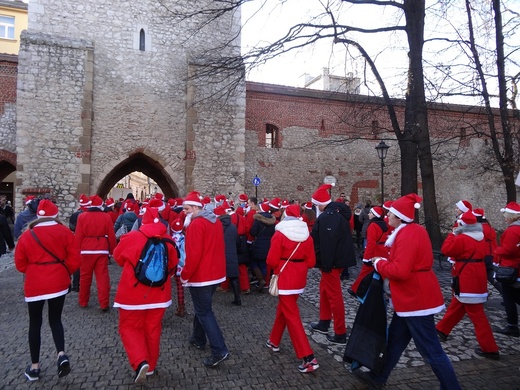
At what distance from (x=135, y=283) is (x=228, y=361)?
4.96ft

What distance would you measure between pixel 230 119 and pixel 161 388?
14.2 metres

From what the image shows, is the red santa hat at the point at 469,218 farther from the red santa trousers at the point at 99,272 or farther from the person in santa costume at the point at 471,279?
the red santa trousers at the point at 99,272

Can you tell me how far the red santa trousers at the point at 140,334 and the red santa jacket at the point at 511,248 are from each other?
4.44 meters

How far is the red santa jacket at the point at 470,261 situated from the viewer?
16.1 feet

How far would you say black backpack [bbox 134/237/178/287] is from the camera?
157 inches

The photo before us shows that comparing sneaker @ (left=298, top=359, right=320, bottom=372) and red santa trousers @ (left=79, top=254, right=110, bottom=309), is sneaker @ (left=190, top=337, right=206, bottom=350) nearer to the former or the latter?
sneaker @ (left=298, top=359, right=320, bottom=372)

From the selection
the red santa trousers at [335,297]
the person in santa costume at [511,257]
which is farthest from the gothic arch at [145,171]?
the person in santa costume at [511,257]

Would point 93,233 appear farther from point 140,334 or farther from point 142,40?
point 142,40

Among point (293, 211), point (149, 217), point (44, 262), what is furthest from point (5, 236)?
point (293, 211)

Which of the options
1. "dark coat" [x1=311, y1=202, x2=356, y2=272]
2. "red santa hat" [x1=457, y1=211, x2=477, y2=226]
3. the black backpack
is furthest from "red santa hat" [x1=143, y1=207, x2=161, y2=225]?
"red santa hat" [x1=457, y1=211, x2=477, y2=226]

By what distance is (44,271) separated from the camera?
13.9ft

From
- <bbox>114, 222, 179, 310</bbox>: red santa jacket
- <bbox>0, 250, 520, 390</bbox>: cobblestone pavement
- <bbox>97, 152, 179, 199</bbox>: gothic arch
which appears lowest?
<bbox>0, 250, 520, 390</bbox>: cobblestone pavement

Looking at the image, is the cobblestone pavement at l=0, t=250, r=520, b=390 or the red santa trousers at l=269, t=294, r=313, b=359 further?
the red santa trousers at l=269, t=294, r=313, b=359

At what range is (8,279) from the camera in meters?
9.46
